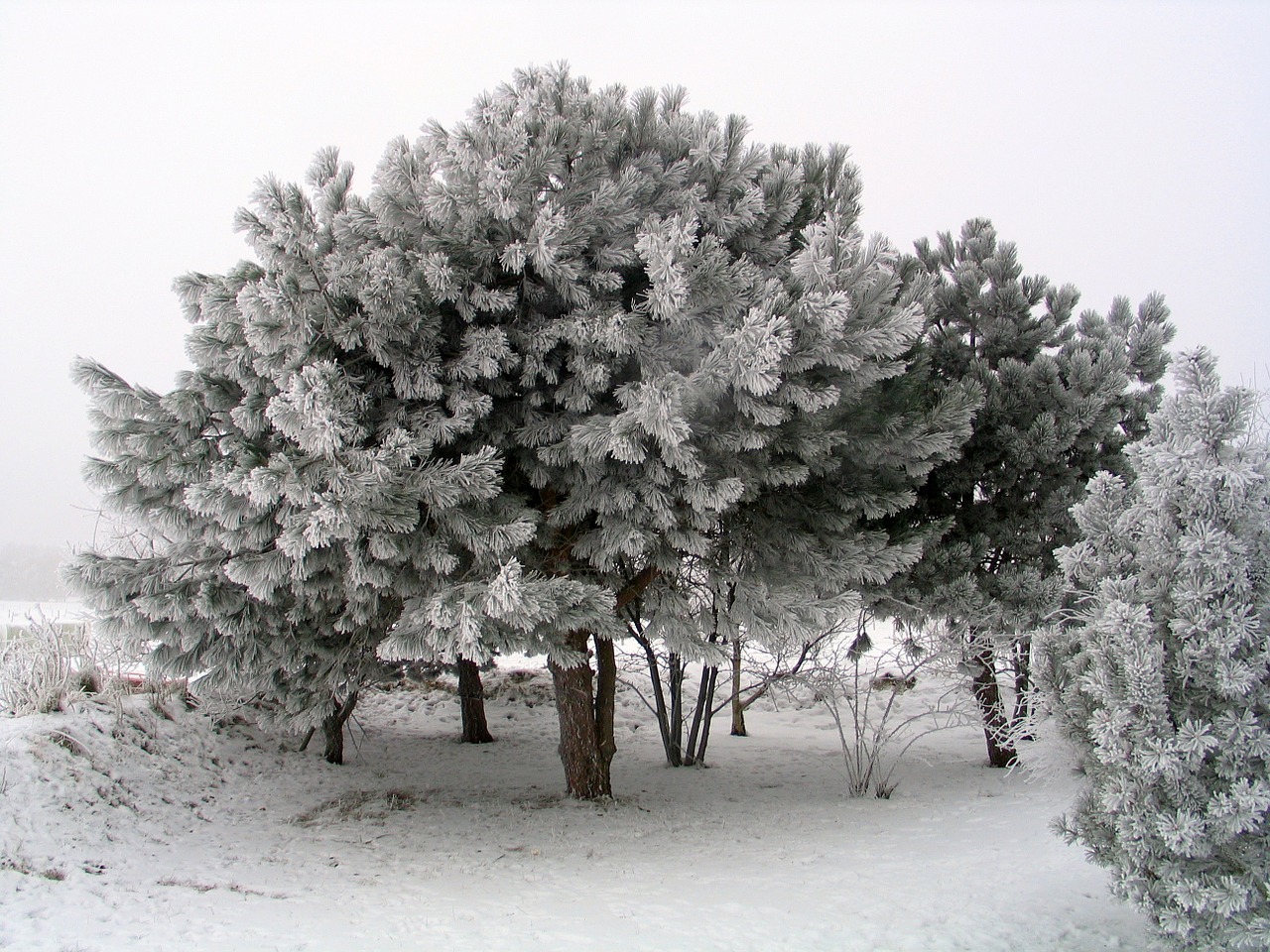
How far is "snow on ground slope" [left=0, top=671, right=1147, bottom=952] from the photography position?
→ 3.91 m

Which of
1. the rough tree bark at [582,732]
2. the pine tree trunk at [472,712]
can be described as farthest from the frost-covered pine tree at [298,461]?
the pine tree trunk at [472,712]

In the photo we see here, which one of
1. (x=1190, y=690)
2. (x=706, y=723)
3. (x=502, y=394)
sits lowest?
(x=706, y=723)

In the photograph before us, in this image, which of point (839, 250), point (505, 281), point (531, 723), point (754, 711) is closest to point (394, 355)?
point (505, 281)

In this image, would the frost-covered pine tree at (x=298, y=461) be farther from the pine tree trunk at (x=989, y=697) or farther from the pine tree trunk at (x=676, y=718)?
the pine tree trunk at (x=989, y=697)

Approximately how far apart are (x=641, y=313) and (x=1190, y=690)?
337 centimetres

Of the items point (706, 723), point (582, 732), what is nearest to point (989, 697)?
point (706, 723)

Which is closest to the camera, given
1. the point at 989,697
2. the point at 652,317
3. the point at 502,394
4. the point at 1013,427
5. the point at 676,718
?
the point at 652,317

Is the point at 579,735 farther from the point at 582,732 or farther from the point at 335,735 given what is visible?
the point at 335,735

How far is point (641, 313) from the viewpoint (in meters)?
4.85

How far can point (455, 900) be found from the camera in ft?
14.6

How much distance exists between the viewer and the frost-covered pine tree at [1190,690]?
3020 millimetres

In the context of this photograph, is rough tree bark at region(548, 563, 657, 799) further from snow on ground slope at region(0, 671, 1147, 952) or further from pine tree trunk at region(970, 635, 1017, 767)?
pine tree trunk at region(970, 635, 1017, 767)

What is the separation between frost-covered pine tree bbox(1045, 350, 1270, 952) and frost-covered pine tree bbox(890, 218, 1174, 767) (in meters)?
2.90

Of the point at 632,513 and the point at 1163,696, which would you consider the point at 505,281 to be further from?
the point at 1163,696
